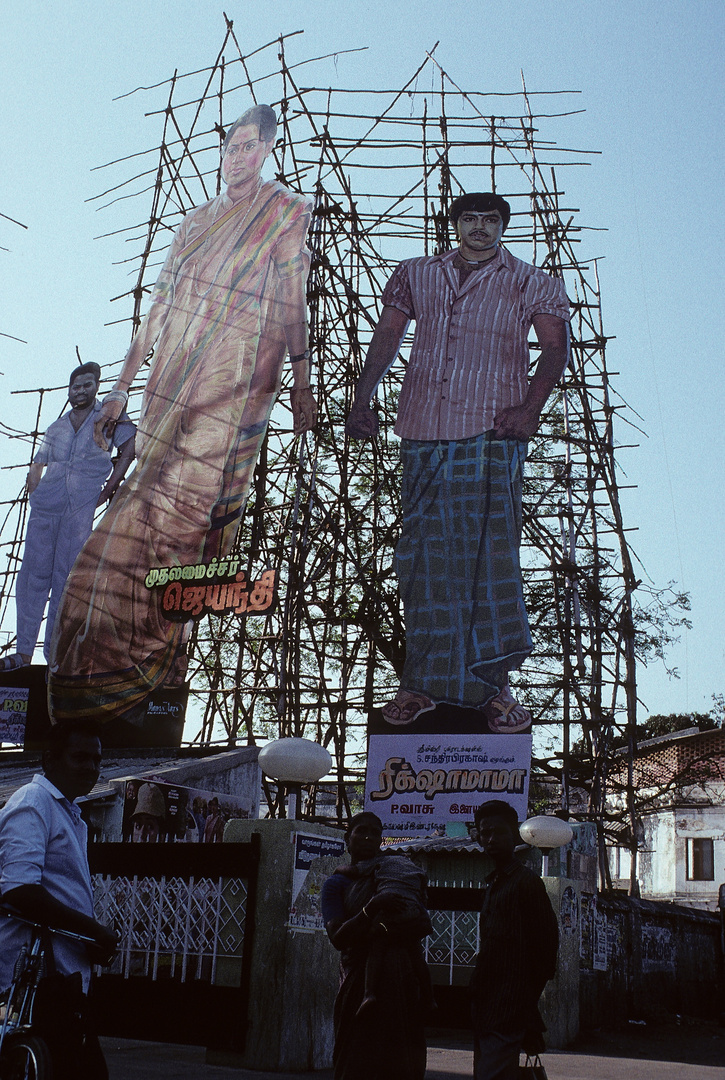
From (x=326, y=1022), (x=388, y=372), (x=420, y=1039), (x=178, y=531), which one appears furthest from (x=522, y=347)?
(x=420, y=1039)

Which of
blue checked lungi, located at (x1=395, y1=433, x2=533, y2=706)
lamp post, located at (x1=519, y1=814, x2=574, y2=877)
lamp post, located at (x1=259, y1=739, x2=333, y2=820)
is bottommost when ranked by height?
lamp post, located at (x1=519, y1=814, x2=574, y2=877)

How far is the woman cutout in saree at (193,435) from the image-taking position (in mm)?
15359

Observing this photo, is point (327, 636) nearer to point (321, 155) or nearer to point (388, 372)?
point (388, 372)

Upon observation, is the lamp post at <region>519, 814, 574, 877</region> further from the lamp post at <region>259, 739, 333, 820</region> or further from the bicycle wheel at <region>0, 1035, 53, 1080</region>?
the bicycle wheel at <region>0, 1035, 53, 1080</region>

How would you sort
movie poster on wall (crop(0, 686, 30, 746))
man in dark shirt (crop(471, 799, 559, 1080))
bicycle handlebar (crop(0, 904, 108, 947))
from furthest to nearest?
1. movie poster on wall (crop(0, 686, 30, 746))
2. man in dark shirt (crop(471, 799, 559, 1080))
3. bicycle handlebar (crop(0, 904, 108, 947))

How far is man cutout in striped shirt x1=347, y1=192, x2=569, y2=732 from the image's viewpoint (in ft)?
44.2

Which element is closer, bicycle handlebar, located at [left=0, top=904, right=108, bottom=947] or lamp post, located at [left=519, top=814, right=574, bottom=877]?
bicycle handlebar, located at [left=0, top=904, right=108, bottom=947]

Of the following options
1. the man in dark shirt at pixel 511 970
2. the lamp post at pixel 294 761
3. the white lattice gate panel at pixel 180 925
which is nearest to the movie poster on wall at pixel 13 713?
the white lattice gate panel at pixel 180 925

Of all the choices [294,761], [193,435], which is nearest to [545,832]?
[294,761]

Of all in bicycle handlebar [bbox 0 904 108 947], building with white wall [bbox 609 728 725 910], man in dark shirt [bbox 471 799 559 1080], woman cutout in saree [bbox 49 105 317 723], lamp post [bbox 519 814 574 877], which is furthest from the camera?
building with white wall [bbox 609 728 725 910]

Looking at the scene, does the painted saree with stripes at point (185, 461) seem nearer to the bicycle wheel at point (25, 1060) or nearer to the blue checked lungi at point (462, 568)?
the blue checked lungi at point (462, 568)

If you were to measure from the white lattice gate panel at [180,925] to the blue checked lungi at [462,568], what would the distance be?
20.6 feet

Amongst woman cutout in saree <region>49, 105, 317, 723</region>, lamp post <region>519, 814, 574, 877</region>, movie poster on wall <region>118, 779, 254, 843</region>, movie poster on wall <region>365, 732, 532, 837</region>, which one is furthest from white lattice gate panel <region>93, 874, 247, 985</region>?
woman cutout in saree <region>49, 105, 317, 723</region>

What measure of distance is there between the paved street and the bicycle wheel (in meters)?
3.36
